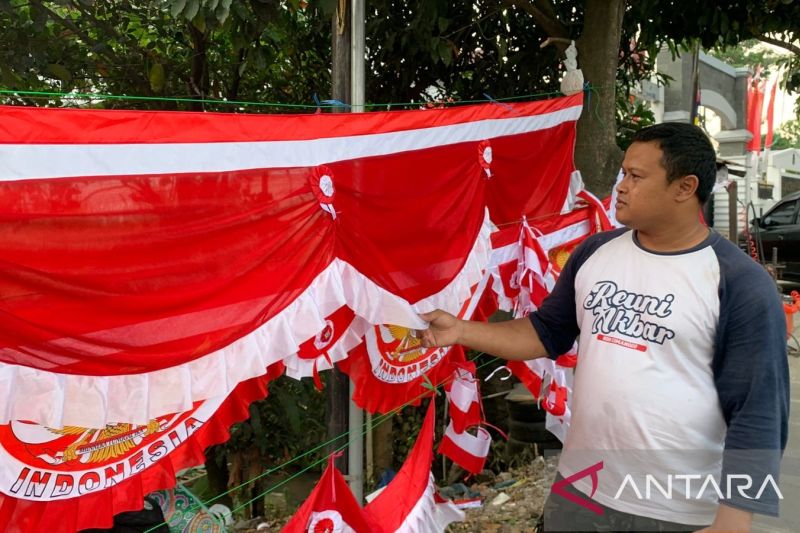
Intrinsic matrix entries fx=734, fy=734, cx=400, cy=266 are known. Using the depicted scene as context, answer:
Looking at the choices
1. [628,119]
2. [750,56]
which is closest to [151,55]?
[628,119]

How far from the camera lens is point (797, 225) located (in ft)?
42.7

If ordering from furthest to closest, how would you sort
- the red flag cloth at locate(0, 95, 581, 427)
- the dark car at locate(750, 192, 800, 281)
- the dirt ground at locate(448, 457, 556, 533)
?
1. the dark car at locate(750, 192, 800, 281)
2. the dirt ground at locate(448, 457, 556, 533)
3. the red flag cloth at locate(0, 95, 581, 427)

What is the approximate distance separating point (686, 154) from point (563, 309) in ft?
1.97

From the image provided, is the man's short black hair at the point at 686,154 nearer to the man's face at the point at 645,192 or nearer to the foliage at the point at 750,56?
the man's face at the point at 645,192

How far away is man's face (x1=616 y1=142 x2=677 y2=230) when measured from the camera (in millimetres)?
1949

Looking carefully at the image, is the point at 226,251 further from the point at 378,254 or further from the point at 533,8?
the point at 533,8

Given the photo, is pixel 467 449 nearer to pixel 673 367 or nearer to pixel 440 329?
pixel 440 329

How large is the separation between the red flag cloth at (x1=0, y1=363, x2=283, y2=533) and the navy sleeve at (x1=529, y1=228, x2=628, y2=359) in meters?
1.02

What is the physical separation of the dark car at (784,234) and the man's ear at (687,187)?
11665mm

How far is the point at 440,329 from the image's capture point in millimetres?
2447

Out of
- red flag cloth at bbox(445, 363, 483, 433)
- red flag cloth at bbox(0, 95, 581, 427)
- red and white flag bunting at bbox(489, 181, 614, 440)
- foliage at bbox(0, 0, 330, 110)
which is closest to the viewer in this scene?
red flag cloth at bbox(0, 95, 581, 427)

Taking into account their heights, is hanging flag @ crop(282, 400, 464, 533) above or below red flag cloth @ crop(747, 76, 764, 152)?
below

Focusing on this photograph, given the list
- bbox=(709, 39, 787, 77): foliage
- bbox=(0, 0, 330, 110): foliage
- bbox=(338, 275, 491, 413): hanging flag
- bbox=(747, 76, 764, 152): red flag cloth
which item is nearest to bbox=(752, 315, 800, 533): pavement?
bbox=(338, 275, 491, 413): hanging flag

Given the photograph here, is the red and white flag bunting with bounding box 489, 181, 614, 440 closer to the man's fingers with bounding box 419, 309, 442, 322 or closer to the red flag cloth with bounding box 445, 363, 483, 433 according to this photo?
the red flag cloth with bounding box 445, 363, 483, 433
